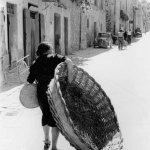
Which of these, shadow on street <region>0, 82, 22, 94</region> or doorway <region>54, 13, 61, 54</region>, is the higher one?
doorway <region>54, 13, 61, 54</region>

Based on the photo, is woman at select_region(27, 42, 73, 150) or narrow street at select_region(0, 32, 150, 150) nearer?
woman at select_region(27, 42, 73, 150)

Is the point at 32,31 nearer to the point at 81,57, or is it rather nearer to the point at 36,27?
the point at 36,27

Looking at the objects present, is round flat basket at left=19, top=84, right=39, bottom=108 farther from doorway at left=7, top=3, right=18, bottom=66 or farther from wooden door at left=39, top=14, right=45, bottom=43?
wooden door at left=39, top=14, right=45, bottom=43

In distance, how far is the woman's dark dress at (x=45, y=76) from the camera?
538 cm

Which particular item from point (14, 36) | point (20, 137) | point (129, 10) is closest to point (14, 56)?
point (14, 36)

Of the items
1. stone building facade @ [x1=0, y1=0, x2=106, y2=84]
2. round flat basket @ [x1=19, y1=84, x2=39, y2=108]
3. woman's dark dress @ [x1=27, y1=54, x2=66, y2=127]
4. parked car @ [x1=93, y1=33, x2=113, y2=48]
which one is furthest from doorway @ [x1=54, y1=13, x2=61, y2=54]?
woman's dark dress @ [x1=27, y1=54, x2=66, y2=127]

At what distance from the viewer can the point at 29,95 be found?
5574 mm

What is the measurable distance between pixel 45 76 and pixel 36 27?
15145 mm

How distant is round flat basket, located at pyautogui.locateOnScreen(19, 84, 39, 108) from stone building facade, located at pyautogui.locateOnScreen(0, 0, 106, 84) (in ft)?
24.6

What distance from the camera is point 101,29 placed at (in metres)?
44.6

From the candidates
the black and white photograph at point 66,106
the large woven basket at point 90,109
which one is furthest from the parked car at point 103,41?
the large woven basket at point 90,109

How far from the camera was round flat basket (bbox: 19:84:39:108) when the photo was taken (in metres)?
5.57

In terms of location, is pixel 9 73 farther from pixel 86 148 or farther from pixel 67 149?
pixel 86 148

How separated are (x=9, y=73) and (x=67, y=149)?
8.64 meters
